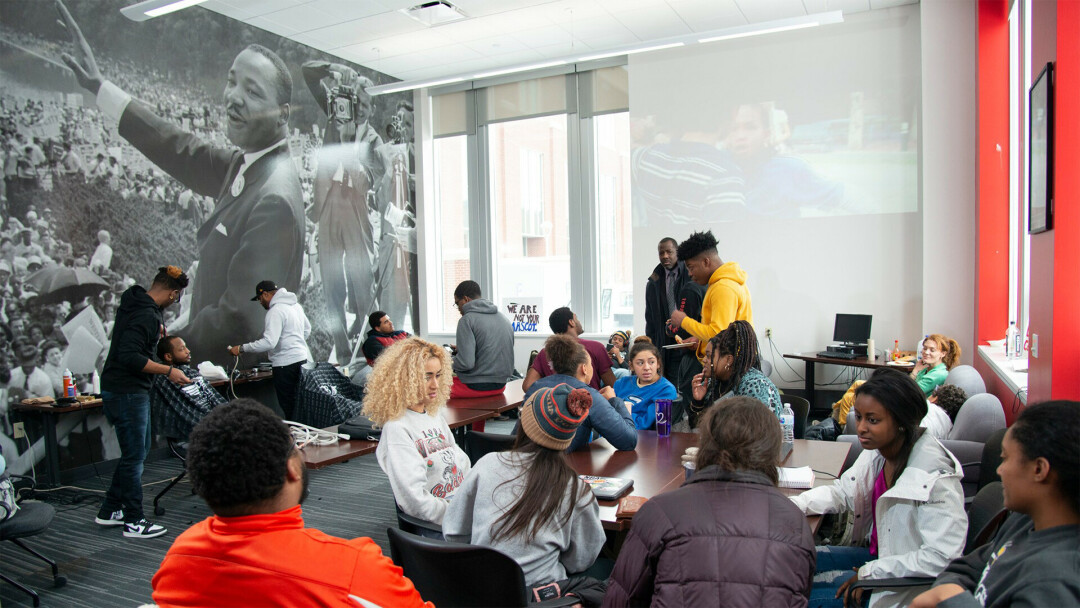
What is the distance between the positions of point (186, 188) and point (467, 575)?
554cm

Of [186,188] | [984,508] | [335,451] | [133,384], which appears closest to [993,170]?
[984,508]

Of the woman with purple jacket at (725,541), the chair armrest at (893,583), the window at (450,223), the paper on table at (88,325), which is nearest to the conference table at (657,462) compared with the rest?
the chair armrest at (893,583)

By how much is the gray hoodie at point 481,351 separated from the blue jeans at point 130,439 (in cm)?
191

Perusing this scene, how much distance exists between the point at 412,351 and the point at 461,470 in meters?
0.51

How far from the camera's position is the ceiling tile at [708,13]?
259 inches

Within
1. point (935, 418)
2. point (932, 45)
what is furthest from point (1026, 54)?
point (935, 418)

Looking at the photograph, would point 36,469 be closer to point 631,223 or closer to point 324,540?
point 324,540

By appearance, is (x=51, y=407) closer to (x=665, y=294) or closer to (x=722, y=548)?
(x=665, y=294)

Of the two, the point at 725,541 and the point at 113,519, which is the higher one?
the point at 725,541

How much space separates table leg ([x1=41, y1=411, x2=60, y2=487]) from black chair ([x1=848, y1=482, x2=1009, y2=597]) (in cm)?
529

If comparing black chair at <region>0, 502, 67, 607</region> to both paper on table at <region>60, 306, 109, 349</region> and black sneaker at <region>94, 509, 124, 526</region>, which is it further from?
paper on table at <region>60, 306, 109, 349</region>

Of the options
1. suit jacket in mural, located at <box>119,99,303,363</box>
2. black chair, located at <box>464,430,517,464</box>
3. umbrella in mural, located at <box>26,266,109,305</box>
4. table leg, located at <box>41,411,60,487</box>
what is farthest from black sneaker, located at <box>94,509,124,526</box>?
black chair, located at <box>464,430,517,464</box>

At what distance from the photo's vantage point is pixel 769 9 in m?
6.72

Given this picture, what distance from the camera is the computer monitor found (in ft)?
21.6
